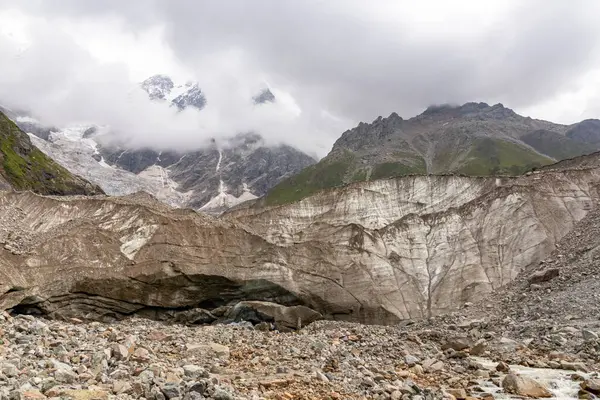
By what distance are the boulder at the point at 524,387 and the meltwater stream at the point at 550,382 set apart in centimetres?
23

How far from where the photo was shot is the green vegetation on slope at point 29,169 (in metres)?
119

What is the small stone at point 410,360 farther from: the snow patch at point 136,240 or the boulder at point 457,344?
the snow patch at point 136,240

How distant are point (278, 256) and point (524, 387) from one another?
35377mm

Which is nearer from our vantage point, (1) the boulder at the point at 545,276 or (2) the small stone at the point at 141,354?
(2) the small stone at the point at 141,354

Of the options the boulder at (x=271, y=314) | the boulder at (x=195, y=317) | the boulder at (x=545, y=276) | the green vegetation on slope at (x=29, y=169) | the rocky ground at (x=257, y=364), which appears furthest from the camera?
the green vegetation on slope at (x=29, y=169)

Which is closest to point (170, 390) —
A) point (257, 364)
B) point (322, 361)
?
point (257, 364)

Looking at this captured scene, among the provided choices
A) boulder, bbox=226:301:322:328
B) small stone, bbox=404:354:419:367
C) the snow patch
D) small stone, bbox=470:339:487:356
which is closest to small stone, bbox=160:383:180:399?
small stone, bbox=404:354:419:367

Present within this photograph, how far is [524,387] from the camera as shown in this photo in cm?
1501

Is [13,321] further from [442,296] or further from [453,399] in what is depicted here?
[442,296]

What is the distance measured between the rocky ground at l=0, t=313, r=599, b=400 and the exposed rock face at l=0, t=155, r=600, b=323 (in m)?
22.9

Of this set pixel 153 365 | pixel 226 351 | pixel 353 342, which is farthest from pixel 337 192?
pixel 153 365

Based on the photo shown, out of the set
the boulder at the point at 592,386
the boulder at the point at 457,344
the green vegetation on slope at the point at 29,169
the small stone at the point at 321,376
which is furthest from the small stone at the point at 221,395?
the green vegetation on slope at the point at 29,169

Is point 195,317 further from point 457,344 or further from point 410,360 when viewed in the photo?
point 410,360

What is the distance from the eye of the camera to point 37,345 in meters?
13.1
